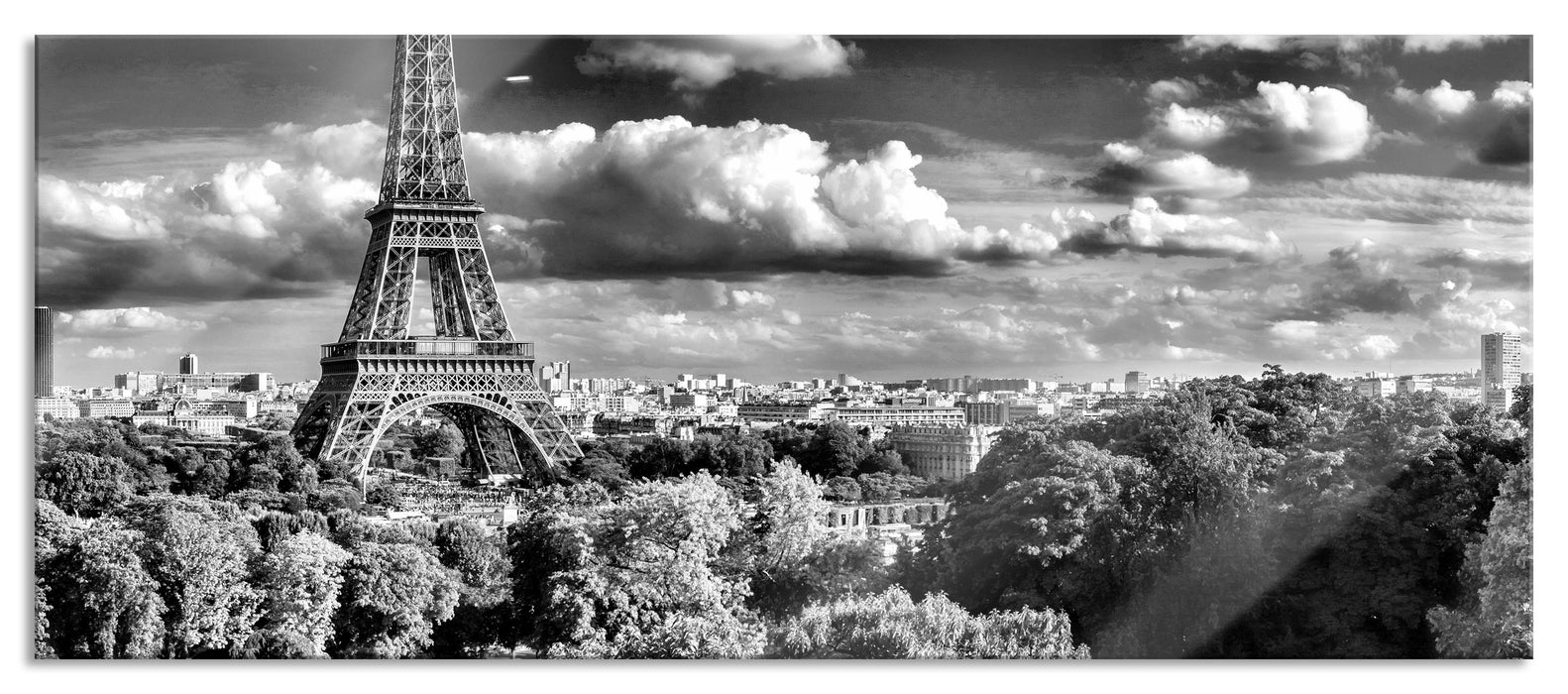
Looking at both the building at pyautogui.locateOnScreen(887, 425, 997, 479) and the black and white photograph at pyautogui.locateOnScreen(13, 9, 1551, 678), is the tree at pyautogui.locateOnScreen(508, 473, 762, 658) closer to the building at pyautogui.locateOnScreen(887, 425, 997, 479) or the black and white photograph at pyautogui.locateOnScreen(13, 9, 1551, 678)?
the black and white photograph at pyautogui.locateOnScreen(13, 9, 1551, 678)

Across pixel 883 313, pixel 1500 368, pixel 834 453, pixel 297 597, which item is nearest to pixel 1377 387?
pixel 1500 368

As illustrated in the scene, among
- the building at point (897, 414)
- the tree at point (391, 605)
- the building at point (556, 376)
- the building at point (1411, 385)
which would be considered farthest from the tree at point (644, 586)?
the building at point (1411, 385)

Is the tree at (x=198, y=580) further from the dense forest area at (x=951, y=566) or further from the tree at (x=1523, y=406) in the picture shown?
the tree at (x=1523, y=406)

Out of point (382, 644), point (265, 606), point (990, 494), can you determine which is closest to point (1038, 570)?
point (990, 494)

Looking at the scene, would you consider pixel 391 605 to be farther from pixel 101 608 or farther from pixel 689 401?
pixel 689 401

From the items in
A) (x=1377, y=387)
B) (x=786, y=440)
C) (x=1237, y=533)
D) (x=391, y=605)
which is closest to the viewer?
(x=391, y=605)
